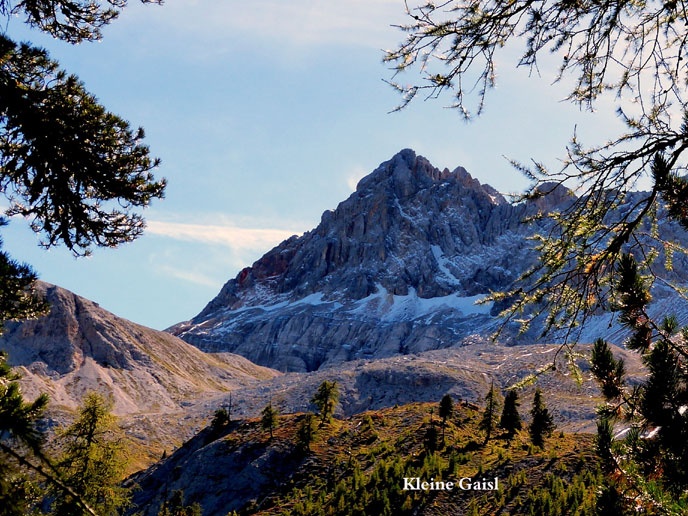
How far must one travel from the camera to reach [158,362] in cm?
18375

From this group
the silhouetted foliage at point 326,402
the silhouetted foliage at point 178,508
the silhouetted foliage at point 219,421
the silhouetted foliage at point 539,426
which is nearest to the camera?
the silhouetted foliage at point 178,508

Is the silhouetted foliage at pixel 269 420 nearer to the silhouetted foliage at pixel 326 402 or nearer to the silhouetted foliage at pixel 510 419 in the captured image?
the silhouetted foliage at pixel 326 402

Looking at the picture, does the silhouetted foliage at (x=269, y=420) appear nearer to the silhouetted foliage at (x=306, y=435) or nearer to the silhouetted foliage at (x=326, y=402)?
the silhouetted foliage at (x=306, y=435)

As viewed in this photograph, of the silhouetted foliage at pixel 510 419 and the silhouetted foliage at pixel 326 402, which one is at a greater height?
the silhouetted foliage at pixel 510 419

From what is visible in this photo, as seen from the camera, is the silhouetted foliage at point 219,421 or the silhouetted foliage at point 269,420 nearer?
the silhouetted foliage at point 269,420

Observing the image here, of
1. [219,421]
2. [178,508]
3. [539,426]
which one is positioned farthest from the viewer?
[219,421]

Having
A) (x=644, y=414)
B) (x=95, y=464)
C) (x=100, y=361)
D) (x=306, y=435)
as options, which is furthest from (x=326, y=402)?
(x=100, y=361)

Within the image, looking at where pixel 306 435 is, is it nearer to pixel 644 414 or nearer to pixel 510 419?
pixel 510 419

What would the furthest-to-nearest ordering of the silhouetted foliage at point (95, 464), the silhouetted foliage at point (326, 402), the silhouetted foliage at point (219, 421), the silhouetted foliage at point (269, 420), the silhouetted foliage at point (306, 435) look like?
the silhouetted foliage at point (219, 421) → the silhouetted foliage at point (326, 402) → the silhouetted foliage at point (269, 420) → the silhouetted foliage at point (306, 435) → the silhouetted foliage at point (95, 464)

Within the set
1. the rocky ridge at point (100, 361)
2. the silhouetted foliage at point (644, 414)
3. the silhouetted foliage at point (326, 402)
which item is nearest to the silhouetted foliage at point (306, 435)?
the silhouetted foliage at point (326, 402)

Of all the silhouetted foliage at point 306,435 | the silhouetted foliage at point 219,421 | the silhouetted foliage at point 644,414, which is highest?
the silhouetted foliage at point 644,414

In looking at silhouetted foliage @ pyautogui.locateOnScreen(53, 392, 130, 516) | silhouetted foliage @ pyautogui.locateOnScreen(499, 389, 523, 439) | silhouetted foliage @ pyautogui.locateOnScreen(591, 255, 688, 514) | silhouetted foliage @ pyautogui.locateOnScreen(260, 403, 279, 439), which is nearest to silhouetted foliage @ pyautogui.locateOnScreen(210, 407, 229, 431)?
silhouetted foliage @ pyautogui.locateOnScreen(260, 403, 279, 439)

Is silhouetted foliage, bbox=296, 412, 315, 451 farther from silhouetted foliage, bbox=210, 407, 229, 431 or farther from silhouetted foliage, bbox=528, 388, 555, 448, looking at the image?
silhouetted foliage, bbox=528, 388, 555, 448

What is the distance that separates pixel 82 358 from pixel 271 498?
476ft
